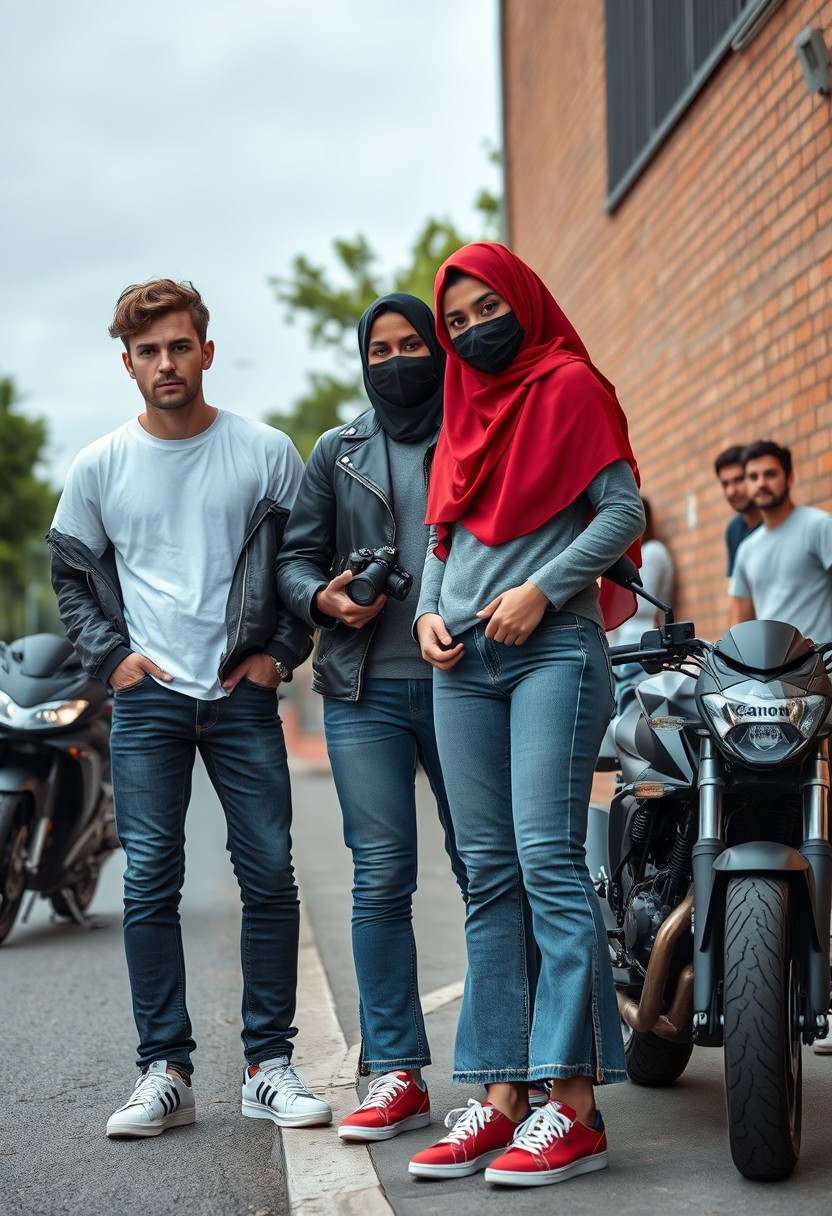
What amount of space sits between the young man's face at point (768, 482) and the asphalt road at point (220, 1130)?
2203 millimetres

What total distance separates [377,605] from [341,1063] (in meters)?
1.48

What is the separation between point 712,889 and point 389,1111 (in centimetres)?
97

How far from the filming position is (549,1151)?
318 cm

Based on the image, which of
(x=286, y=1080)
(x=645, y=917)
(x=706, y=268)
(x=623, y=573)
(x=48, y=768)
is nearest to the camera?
(x=623, y=573)

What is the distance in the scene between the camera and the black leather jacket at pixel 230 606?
3.95 metres

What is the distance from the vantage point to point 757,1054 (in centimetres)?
307

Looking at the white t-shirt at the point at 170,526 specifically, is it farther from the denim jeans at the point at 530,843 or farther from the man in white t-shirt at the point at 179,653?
the denim jeans at the point at 530,843

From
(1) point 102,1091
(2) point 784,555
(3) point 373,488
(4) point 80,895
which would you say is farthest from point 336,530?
(4) point 80,895

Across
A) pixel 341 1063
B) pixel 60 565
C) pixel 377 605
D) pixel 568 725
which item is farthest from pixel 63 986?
pixel 568 725

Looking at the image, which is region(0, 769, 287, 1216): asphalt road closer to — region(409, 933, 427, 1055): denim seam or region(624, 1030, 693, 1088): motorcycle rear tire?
region(409, 933, 427, 1055): denim seam

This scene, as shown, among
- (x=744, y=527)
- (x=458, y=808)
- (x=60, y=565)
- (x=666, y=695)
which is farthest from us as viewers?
(x=744, y=527)

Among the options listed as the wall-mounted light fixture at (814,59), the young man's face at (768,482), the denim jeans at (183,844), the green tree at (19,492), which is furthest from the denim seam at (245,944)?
the green tree at (19,492)

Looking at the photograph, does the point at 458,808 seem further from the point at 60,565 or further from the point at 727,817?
the point at 60,565

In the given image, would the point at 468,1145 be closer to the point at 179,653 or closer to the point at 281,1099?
the point at 281,1099
